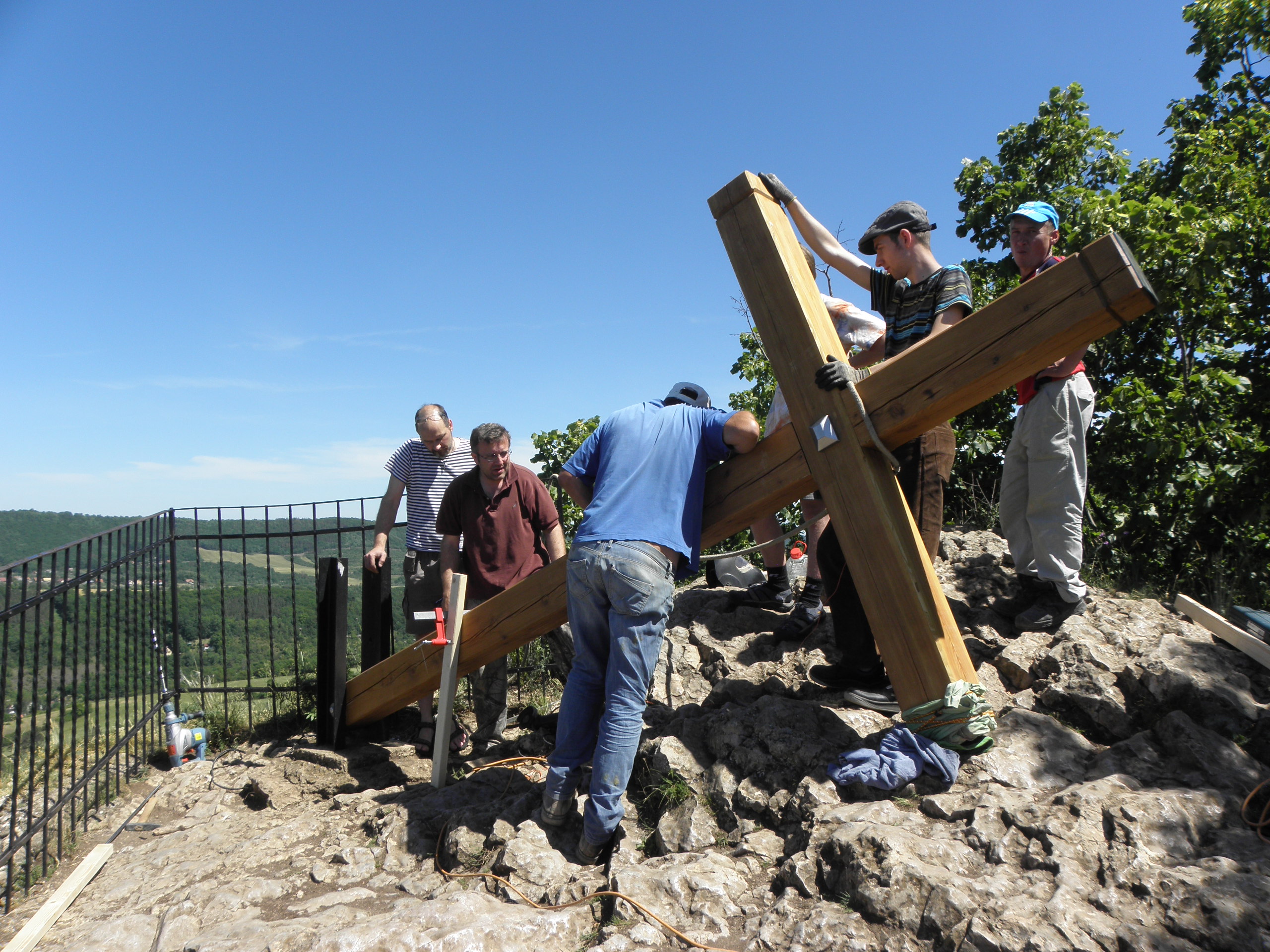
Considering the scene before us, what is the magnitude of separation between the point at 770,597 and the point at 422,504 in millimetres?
2343

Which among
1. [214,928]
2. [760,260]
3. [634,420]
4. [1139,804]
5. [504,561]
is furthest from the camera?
[504,561]

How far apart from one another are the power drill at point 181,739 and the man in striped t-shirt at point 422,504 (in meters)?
1.54

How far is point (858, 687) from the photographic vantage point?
339 cm

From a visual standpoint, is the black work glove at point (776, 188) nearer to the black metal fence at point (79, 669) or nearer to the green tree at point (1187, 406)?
the green tree at point (1187, 406)

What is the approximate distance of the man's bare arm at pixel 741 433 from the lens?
319 cm

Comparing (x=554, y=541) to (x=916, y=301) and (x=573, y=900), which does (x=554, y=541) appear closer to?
(x=573, y=900)

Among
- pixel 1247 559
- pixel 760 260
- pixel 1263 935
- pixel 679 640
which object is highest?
pixel 760 260

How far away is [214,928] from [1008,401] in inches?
214

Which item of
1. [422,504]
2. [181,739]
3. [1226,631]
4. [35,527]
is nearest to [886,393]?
[1226,631]

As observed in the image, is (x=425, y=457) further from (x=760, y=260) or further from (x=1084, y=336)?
(x=1084, y=336)

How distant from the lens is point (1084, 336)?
94.3 inches

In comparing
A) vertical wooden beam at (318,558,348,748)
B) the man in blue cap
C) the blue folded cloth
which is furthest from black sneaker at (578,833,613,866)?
vertical wooden beam at (318,558,348,748)

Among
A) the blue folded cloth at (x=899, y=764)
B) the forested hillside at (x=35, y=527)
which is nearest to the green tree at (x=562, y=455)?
the blue folded cloth at (x=899, y=764)

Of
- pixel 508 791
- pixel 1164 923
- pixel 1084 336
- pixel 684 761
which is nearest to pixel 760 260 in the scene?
pixel 1084 336
